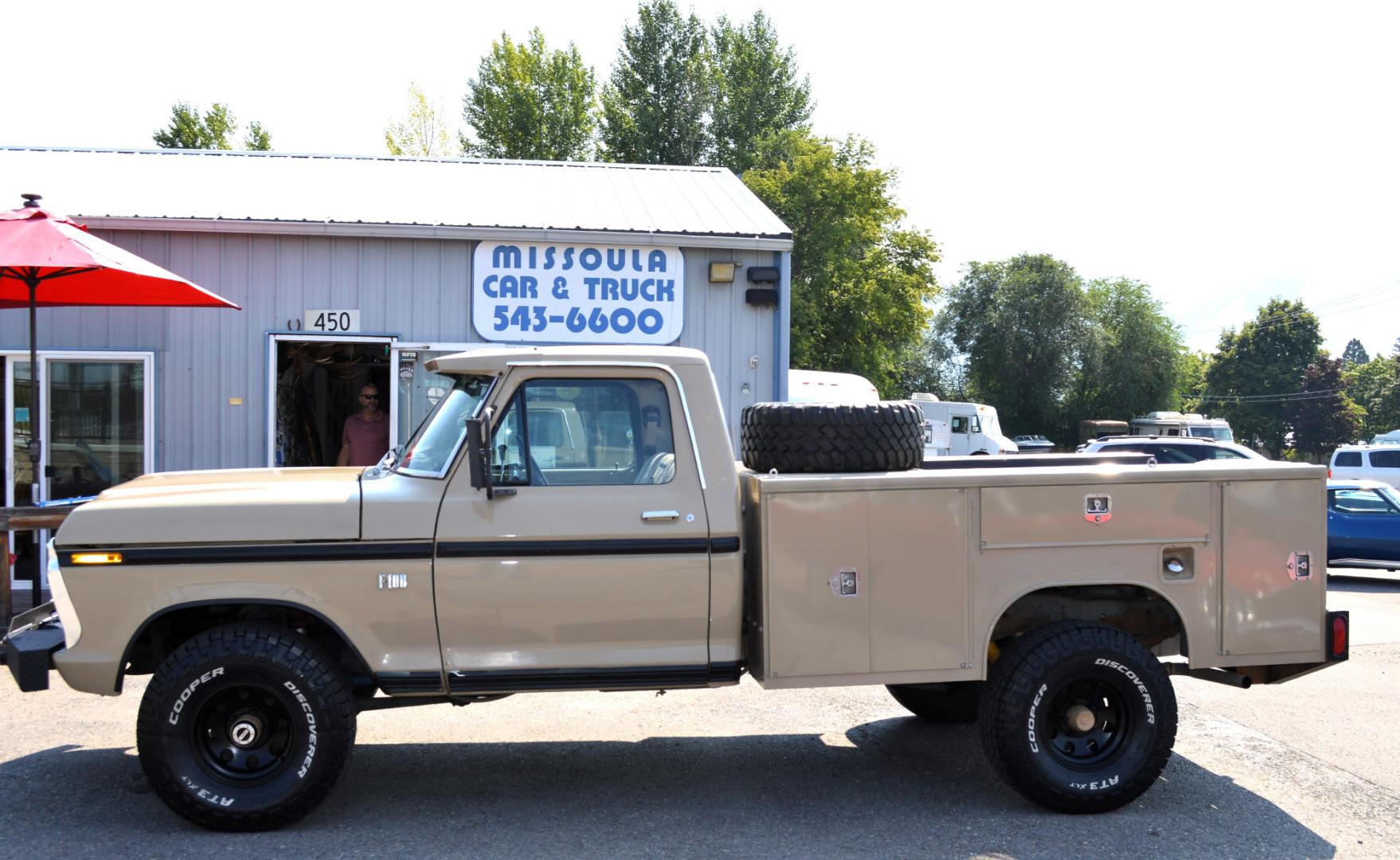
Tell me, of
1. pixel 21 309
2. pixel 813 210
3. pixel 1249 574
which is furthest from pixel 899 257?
pixel 1249 574

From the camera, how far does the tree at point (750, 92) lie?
46.8 metres

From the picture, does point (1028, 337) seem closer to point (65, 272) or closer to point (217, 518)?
point (65, 272)

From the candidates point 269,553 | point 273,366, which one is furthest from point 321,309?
point 269,553

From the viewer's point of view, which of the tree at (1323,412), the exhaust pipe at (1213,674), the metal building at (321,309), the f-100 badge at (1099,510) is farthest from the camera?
the tree at (1323,412)

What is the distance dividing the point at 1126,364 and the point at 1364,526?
47.3 metres

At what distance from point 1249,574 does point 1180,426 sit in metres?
43.7

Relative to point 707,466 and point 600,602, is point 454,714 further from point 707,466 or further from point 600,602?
point 707,466

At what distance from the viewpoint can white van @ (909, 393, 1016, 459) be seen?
34000mm

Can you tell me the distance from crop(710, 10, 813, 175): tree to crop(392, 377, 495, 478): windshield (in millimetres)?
41597

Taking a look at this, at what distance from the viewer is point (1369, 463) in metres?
25.1

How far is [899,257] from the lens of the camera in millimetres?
43688

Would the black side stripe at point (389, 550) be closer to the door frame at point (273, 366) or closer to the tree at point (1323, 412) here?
the door frame at point (273, 366)

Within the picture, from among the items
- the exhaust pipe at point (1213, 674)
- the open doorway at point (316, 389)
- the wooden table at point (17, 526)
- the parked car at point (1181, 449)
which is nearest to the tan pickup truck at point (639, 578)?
the exhaust pipe at point (1213, 674)

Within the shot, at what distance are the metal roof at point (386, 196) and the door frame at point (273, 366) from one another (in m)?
1.02
